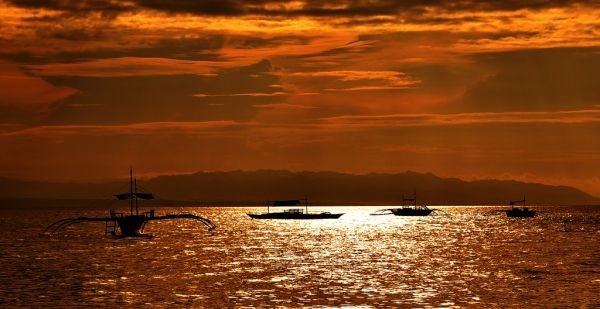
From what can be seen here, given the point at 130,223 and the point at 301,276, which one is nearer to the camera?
the point at 301,276

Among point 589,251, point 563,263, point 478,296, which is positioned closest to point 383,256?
point 563,263

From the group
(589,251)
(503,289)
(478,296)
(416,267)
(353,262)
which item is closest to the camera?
(478,296)

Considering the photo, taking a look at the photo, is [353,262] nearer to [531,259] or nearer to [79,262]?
[531,259]

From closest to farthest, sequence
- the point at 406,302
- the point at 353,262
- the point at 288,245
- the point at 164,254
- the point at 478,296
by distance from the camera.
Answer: the point at 406,302, the point at 478,296, the point at 353,262, the point at 164,254, the point at 288,245

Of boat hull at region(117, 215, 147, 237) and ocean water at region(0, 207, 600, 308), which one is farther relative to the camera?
boat hull at region(117, 215, 147, 237)

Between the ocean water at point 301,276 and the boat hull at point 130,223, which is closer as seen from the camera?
the ocean water at point 301,276

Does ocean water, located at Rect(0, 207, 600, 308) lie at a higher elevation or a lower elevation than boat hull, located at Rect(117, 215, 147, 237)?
lower

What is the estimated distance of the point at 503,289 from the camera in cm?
9194

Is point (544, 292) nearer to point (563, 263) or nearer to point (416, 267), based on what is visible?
point (416, 267)

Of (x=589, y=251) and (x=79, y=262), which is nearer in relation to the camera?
(x=79, y=262)

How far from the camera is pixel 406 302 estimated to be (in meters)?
79.9

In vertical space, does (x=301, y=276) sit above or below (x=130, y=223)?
below

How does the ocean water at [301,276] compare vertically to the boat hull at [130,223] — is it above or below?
below

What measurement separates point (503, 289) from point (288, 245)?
93.1 metres
